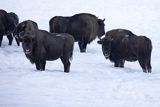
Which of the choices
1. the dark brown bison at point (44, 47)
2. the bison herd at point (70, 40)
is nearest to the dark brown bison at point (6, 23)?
the bison herd at point (70, 40)

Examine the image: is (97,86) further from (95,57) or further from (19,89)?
(95,57)

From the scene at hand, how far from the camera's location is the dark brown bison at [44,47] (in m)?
13.8

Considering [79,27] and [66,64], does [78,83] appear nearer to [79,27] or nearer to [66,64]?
[66,64]

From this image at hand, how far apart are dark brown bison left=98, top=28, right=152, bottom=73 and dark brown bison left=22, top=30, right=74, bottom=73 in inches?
101

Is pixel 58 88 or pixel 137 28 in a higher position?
pixel 58 88

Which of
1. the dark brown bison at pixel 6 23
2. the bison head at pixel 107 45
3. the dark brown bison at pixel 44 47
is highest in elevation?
the dark brown bison at pixel 44 47

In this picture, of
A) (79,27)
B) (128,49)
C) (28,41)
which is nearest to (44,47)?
(28,41)

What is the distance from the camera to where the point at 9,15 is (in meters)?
21.7

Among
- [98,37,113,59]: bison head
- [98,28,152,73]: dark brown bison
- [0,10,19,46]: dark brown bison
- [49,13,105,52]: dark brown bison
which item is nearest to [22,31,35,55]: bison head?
[98,28,152,73]: dark brown bison

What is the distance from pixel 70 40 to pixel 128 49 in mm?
2777

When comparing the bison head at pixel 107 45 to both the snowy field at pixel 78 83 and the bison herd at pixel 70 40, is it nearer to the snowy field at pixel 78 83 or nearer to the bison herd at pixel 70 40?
the bison herd at pixel 70 40

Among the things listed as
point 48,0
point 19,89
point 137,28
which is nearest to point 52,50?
point 19,89

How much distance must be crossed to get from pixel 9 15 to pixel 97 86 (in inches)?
423

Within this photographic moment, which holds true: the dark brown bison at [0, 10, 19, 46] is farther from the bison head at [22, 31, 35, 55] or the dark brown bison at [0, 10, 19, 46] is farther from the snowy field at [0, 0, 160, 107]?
the bison head at [22, 31, 35, 55]
